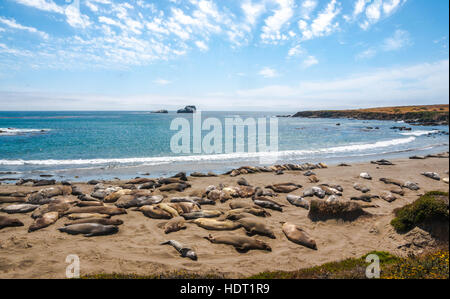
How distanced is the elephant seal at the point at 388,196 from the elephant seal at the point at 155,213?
36.3ft

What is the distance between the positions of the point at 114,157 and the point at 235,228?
20722mm

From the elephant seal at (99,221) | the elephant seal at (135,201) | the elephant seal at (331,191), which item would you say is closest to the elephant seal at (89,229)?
the elephant seal at (99,221)

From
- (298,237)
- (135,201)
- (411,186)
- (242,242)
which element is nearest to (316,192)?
(298,237)

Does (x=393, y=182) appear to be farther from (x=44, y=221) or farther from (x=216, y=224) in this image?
(x=44, y=221)

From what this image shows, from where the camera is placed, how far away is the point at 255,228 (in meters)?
8.95

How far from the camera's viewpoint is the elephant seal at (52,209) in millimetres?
10219

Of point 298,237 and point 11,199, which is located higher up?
point 11,199

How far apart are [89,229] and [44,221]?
7.08 feet

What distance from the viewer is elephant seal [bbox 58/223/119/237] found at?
8.77m

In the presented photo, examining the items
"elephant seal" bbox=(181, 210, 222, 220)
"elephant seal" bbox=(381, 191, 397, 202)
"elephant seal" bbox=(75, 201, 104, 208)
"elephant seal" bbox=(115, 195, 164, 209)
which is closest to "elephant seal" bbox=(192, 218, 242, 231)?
"elephant seal" bbox=(181, 210, 222, 220)

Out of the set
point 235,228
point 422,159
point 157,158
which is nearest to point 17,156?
point 157,158

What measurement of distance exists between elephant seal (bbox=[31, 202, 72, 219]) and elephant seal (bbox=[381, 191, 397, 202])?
15497mm

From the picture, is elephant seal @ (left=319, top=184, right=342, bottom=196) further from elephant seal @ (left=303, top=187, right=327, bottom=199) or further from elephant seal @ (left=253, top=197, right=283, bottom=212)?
elephant seal @ (left=253, top=197, right=283, bottom=212)

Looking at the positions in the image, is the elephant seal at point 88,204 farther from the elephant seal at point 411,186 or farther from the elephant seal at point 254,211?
the elephant seal at point 411,186
